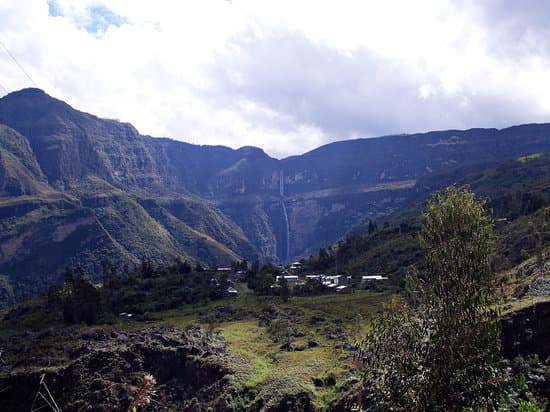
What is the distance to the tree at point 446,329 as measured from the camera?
1880 cm

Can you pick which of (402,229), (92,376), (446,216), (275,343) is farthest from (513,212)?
(446,216)

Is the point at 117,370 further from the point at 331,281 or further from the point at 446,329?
the point at 331,281

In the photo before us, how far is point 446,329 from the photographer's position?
19.6m

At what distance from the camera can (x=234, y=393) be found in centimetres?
5628

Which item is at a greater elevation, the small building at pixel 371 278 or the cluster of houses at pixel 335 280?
the small building at pixel 371 278

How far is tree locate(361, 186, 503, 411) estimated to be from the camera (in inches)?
740

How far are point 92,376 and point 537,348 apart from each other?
5046cm

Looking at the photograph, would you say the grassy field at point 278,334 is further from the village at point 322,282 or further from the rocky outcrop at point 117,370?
the village at point 322,282

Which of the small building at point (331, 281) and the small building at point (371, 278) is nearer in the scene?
the small building at point (371, 278)

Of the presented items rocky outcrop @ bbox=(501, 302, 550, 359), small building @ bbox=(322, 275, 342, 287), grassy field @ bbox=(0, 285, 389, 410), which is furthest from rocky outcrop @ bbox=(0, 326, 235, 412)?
small building @ bbox=(322, 275, 342, 287)

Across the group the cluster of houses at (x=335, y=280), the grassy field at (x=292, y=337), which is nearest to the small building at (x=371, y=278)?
the cluster of houses at (x=335, y=280)

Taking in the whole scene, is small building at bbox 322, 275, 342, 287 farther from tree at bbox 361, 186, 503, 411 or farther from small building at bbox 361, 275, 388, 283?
tree at bbox 361, 186, 503, 411

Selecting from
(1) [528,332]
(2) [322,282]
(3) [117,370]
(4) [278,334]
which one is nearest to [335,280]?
(2) [322,282]

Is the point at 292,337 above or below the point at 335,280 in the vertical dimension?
below
